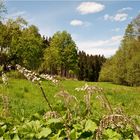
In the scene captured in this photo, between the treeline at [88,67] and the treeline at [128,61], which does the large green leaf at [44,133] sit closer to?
the treeline at [128,61]

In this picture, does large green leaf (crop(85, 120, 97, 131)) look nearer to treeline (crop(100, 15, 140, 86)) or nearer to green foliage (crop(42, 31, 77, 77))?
treeline (crop(100, 15, 140, 86))

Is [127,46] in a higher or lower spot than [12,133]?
higher

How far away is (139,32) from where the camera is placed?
82875mm

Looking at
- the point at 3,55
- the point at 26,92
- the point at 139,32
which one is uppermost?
the point at 139,32

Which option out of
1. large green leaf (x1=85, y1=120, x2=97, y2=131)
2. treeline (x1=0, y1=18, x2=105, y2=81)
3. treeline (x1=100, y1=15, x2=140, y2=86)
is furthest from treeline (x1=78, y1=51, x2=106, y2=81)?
large green leaf (x1=85, y1=120, x2=97, y2=131)

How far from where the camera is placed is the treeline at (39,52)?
70875mm

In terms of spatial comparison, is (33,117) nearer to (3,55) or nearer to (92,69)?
(3,55)

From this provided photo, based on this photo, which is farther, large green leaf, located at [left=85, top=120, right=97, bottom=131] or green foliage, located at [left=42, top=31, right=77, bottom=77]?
green foliage, located at [left=42, top=31, right=77, bottom=77]

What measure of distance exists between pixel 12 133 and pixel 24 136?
232 millimetres

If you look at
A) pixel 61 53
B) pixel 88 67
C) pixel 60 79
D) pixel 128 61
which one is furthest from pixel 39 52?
pixel 60 79

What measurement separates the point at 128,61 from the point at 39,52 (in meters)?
19.3

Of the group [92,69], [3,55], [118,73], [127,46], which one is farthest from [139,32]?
[92,69]

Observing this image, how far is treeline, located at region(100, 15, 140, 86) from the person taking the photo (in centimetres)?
7631

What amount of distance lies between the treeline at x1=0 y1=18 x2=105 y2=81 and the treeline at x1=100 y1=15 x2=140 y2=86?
548 inches
